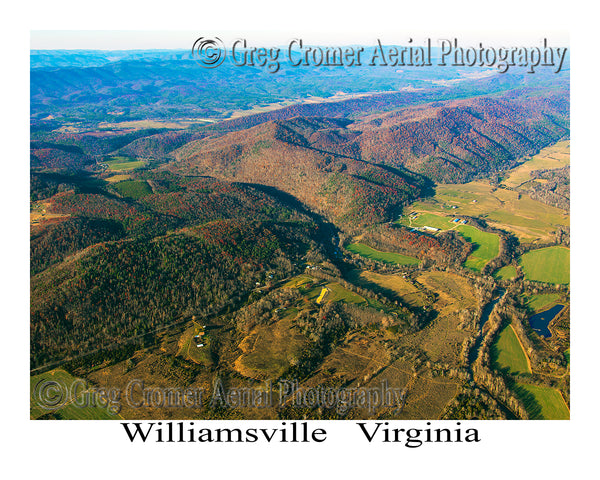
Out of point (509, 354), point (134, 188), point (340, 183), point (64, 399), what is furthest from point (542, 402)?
point (134, 188)

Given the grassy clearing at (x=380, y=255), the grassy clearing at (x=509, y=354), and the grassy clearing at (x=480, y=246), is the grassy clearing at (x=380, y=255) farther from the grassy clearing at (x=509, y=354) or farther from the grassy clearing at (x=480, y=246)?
the grassy clearing at (x=509, y=354)

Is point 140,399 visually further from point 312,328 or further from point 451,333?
point 451,333

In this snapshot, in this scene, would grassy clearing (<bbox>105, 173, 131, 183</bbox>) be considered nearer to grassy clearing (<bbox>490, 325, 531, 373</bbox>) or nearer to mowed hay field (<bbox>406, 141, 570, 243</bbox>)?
mowed hay field (<bbox>406, 141, 570, 243</bbox>)

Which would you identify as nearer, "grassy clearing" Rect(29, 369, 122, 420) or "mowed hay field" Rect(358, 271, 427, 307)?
"grassy clearing" Rect(29, 369, 122, 420)

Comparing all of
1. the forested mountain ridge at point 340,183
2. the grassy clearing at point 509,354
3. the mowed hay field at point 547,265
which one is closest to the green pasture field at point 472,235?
the mowed hay field at point 547,265

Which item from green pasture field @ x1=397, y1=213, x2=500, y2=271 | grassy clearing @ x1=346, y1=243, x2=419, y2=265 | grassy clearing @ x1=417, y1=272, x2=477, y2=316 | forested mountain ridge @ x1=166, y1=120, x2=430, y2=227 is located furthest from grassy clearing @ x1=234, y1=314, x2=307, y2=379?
forested mountain ridge @ x1=166, y1=120, x2=430, y2=227

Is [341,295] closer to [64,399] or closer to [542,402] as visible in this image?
[542,402]

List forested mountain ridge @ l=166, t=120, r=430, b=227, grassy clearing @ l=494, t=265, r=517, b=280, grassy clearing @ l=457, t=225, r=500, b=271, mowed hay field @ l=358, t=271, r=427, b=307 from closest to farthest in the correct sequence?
mowed hay field @ l=358, t=271, r=427, b=307 → grassy clearing @ l=494, t=265, r=517, b=280 → grassy clearing @ l=457, t=225, r=500, b=271 → forested mountain ridge @ l=166, t=120, r=430, b=227
